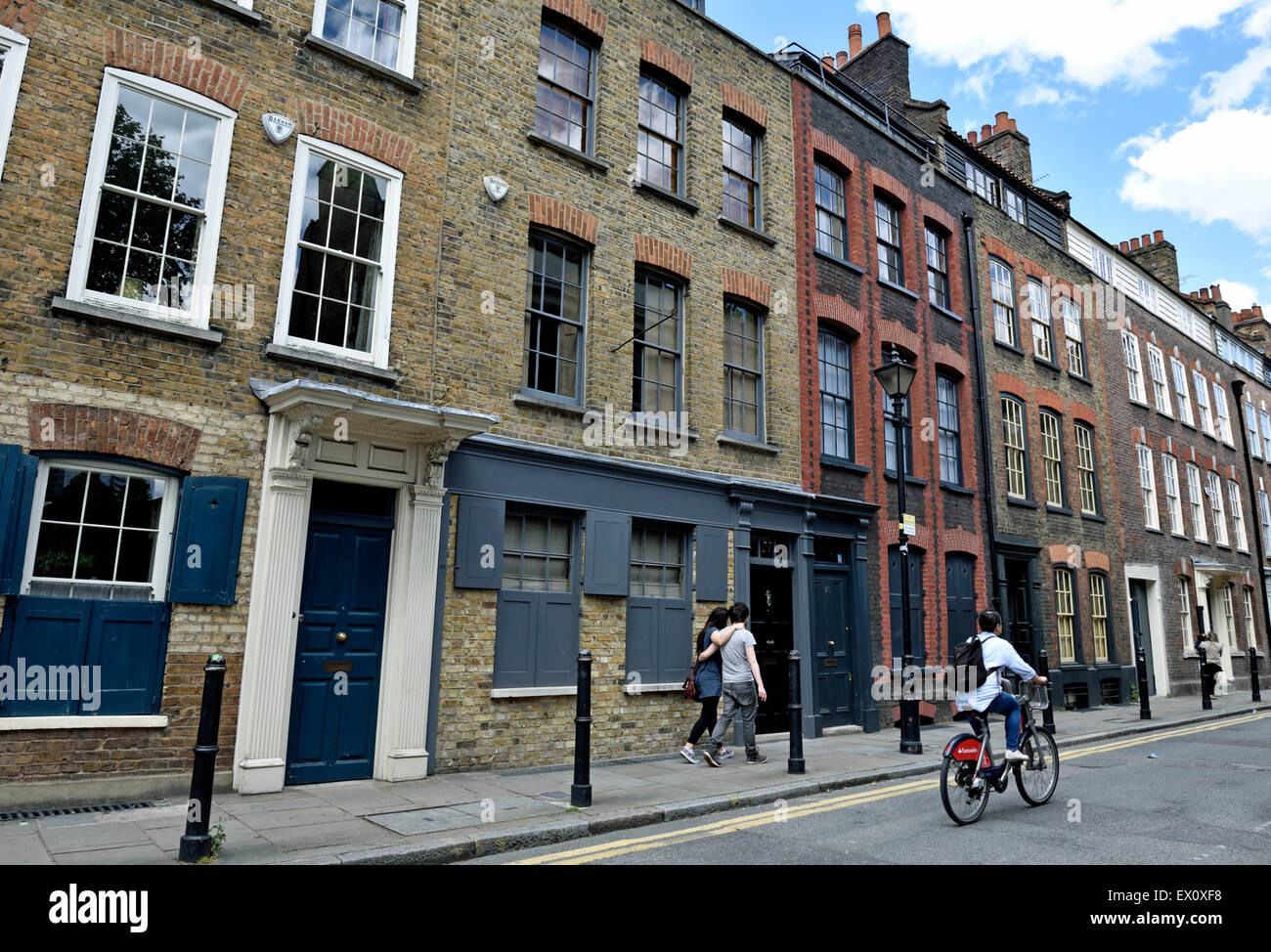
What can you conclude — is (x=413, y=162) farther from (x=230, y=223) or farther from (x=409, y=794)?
(x=409, y=794)

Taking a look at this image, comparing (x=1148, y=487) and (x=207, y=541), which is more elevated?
→ (x=1148, y=487)

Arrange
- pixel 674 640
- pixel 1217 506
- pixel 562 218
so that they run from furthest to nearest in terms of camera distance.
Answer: pixel 1217 506 < pixel 674 640 < pixel 562 218

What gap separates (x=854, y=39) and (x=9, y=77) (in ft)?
61.4

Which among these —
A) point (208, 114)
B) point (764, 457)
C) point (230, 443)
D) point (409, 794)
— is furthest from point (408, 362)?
point (764, 457)

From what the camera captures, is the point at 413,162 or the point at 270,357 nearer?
the point at 270,357

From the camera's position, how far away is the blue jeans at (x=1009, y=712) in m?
7.21

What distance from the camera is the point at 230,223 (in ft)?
26.3

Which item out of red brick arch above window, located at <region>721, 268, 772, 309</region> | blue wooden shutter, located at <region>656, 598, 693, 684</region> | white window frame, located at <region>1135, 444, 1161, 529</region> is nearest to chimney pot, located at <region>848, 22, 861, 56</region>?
red brick arch above window, located at <region>721, 268, 772, 309</region>

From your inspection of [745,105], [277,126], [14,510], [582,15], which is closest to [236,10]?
[277,126]

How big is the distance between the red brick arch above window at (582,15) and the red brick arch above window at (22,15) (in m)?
5.99

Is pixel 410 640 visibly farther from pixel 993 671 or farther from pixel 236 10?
pixel 236 10

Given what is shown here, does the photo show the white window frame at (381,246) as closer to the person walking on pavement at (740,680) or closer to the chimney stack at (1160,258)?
the person walking on pavement at (740,680)

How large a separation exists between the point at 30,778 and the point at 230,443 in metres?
3.16

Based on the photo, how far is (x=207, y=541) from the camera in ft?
24.6
